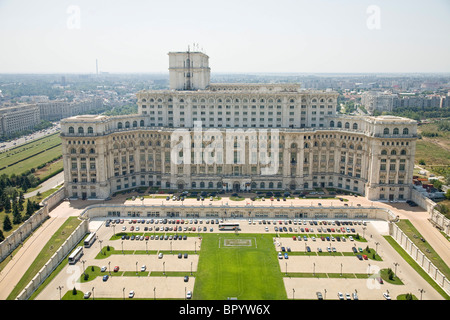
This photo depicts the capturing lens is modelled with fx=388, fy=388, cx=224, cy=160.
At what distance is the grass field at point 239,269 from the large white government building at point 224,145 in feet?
113

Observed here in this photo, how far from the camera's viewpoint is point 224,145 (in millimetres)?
126562

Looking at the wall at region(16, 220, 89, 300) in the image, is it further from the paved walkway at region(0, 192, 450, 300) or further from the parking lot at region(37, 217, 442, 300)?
the paved walkway at region(0, 192, 450, 300)

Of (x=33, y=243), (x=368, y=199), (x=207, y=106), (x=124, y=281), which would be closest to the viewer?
(x=124, y=281)

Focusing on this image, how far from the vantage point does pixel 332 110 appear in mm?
131625

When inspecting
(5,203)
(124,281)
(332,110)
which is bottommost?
(124,281)

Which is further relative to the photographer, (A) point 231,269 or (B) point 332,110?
(B) point 332,110

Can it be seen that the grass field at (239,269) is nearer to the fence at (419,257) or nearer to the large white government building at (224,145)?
the fence at (419,257)

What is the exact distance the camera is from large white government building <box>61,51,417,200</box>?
118m

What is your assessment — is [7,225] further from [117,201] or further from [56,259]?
[117,201]

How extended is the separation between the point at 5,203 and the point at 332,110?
10355 centimetres

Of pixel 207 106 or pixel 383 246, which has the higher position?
pixel 207 106
